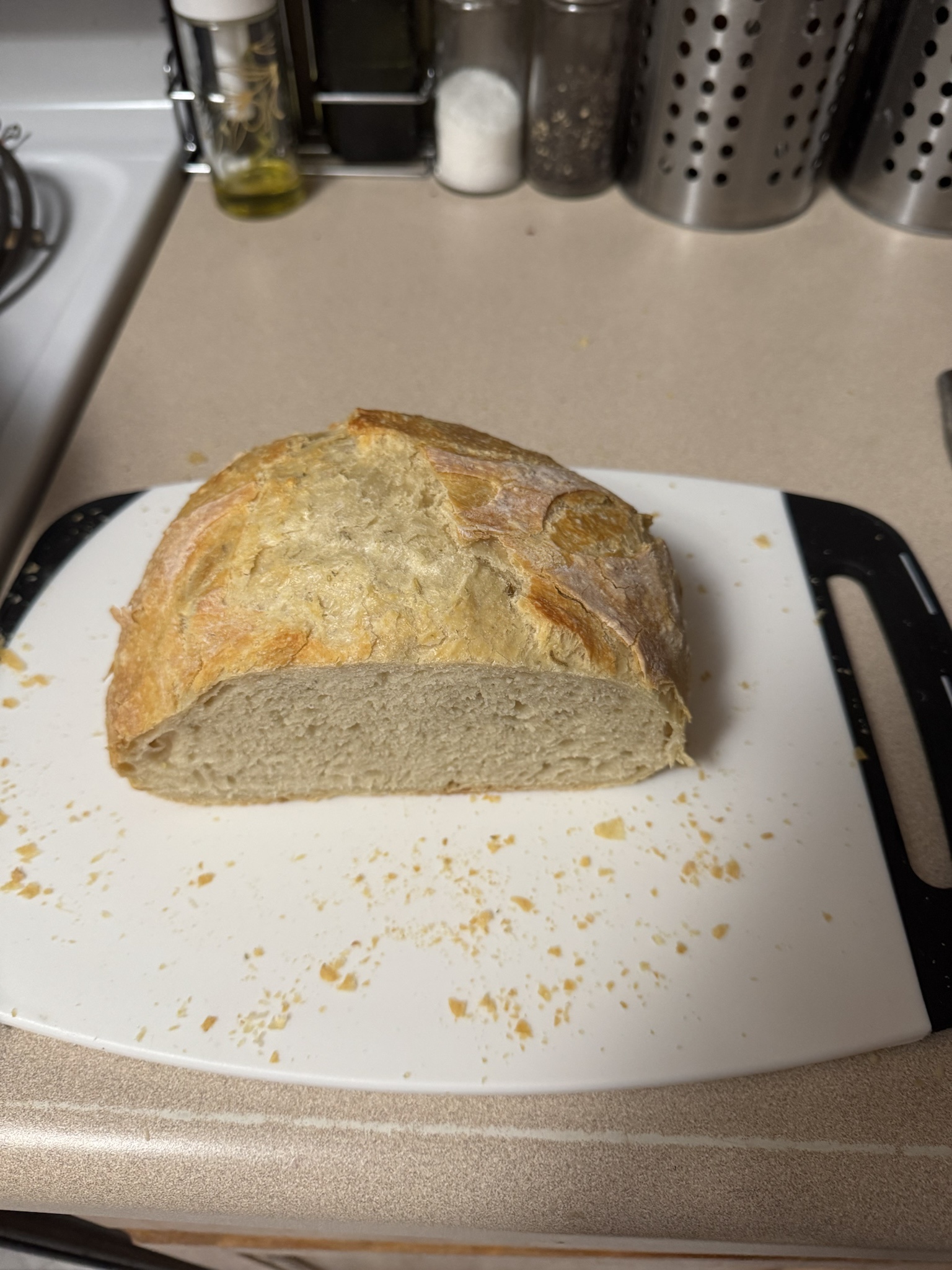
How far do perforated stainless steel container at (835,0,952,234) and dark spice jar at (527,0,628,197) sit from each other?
0.56 meters

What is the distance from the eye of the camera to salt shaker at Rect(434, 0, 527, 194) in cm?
179

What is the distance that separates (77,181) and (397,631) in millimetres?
1691

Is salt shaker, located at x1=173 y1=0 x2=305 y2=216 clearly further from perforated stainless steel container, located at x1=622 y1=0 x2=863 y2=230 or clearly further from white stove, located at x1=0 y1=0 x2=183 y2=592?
perforated stainless steel container, located at x1=622 y1=0 x2=863 y2=230

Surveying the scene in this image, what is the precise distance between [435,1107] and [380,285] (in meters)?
1.64

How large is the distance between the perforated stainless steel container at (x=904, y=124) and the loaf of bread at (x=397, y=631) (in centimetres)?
130

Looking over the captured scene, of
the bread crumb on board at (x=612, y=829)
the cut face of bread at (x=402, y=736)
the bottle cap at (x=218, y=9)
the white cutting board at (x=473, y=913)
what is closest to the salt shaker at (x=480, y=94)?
the bottle cap at (x=218, y=9)

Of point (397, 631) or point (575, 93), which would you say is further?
point (575, 93)

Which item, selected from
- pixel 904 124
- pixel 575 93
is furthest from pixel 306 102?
pixel 904 124

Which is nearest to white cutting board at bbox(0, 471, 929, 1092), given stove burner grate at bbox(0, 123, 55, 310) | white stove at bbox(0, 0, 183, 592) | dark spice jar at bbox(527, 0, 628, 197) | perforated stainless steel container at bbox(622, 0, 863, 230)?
white stove at bbox(0, 0, 183, 592)

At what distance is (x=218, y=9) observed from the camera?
Answer: 1610 mm

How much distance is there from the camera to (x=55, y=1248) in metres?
1.25

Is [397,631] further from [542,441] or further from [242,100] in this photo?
[242,100]

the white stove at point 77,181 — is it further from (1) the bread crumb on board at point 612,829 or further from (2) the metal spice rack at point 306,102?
(1) the bread crumb on board at point 612,829

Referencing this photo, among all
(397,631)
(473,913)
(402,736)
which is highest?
(397,631)
